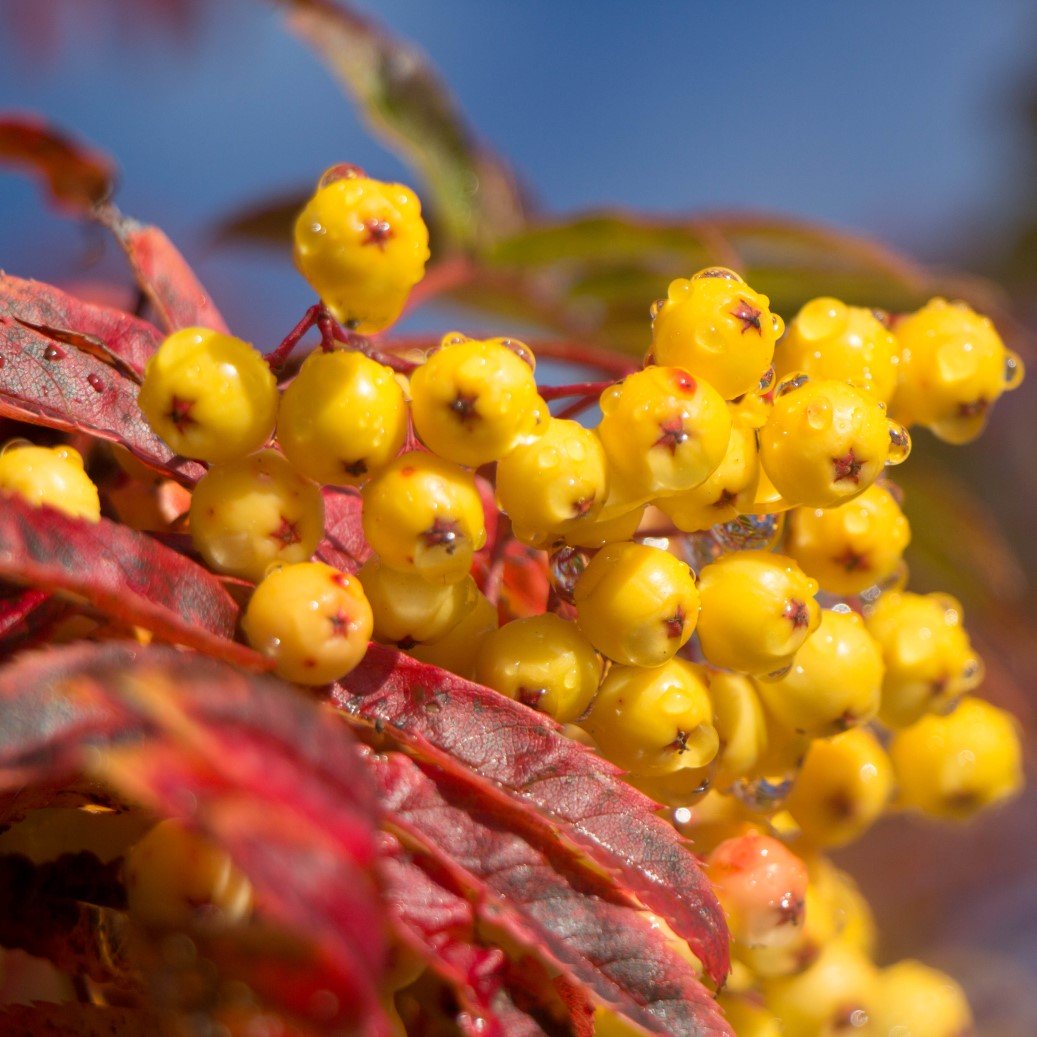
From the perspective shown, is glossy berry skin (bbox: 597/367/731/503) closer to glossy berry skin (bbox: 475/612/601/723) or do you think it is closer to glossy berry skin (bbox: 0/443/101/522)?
glossy berry skin (bbox: 475/612/601/723)

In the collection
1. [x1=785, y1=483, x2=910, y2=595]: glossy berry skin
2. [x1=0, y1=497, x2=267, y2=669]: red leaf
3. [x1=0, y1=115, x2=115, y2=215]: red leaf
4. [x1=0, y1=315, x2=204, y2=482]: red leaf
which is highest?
[x1=0, y1=115, x2=115, y2=215]: red leaf

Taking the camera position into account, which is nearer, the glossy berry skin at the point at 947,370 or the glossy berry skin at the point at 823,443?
the glossy berry skin at the point at 823,443

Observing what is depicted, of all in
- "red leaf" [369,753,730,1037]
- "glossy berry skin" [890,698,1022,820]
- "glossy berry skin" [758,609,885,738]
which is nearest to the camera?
"red leaf" [369,753,730,1037]

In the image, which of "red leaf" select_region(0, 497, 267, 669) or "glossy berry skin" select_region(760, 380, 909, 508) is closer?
"red leaf" select_region(0, 497, 267, 669)

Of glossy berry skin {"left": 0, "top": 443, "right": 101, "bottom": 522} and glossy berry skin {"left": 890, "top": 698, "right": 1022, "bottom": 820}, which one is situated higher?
glossy berry skin {"left": 890, "top": 698, "right": 1022, "bottom": 820}

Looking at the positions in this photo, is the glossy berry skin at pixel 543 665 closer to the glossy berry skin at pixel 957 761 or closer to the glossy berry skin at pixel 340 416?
the glossy berry skin at pixel 340 416

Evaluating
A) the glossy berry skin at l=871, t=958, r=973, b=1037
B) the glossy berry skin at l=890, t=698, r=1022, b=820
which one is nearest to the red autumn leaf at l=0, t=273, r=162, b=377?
the glossy berry skin at l=890, t=698, r=1022, b=820

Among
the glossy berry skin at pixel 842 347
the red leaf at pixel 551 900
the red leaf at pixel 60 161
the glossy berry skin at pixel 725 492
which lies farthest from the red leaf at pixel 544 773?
the red leaf at pixel 60 161
